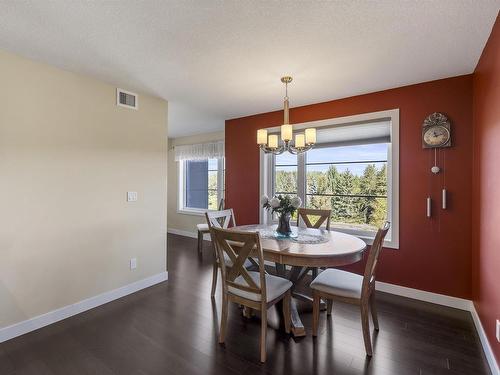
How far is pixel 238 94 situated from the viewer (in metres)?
3.25

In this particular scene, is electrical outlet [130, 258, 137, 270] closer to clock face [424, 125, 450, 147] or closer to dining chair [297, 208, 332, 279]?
dining chair [297, 208, 332, 279]

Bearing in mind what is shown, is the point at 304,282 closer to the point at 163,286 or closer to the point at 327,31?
the point at 163,286

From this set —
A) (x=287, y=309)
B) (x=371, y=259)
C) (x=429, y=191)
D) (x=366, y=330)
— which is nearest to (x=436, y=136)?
(x=429, y=191)

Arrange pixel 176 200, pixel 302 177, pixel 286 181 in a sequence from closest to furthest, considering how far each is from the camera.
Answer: pixel 302 177 < pixel 286 181 < pixel 176 200

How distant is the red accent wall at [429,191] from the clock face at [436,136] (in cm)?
8

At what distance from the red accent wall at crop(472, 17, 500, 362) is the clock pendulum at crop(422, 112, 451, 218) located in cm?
24

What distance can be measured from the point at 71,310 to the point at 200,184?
387 cm

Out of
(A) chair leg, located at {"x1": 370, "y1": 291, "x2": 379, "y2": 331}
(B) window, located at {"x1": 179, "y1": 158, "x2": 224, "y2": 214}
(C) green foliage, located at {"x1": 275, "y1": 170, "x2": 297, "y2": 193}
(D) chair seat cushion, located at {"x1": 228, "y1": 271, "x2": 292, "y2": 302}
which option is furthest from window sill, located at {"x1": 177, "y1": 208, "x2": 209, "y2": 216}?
(A) chair leg, located at {"x1": 370, "y1": 291, "x2": 379, "y2": 331}

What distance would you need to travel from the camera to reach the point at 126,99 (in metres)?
3.05

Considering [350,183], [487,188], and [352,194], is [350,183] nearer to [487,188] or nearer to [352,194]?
[352,194]

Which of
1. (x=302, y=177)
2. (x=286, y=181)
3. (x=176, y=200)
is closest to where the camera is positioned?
(x=302, y=177)

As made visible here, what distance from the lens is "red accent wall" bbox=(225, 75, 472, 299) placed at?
8.74ft

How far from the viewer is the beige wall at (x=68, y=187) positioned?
2.21m

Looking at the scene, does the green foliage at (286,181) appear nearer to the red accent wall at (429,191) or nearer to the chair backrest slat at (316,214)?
the chair backrest slat at (316,214)
